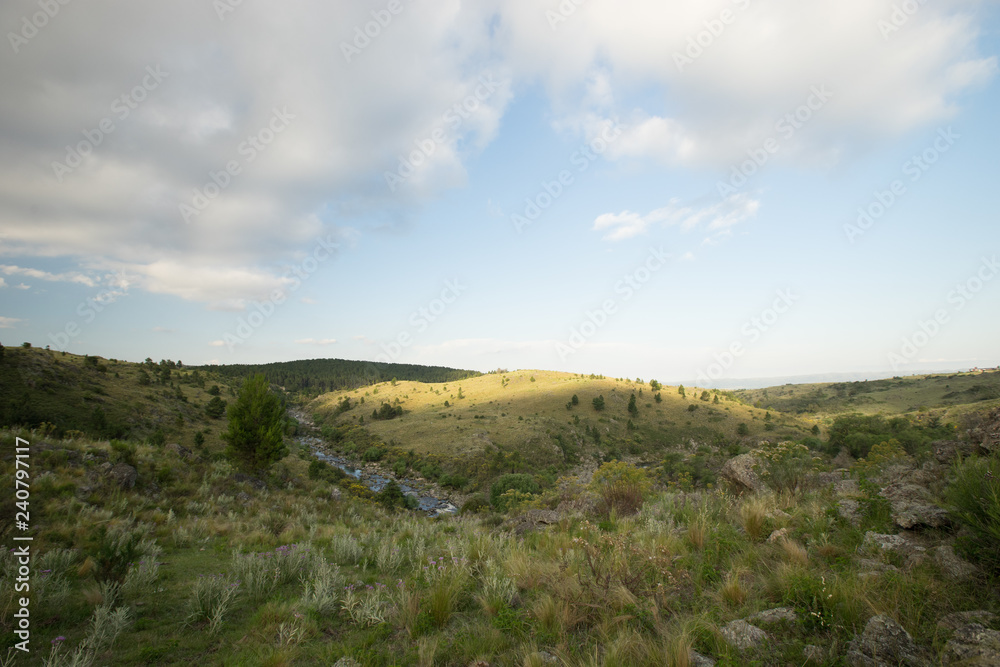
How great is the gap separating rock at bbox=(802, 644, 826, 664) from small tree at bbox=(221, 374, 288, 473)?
2756cm

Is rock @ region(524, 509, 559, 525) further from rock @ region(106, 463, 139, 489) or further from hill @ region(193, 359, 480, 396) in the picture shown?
hill @ region(193, 359, 480, 396)

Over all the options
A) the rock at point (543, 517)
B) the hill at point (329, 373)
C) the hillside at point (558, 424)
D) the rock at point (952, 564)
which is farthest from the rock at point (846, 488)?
the hill at point (329, 373)

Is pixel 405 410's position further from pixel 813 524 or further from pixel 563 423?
pixel 813 524

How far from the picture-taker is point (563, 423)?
57.3 meters

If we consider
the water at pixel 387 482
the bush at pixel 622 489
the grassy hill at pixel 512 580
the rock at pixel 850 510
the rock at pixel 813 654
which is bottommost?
the water at pixel 387 482

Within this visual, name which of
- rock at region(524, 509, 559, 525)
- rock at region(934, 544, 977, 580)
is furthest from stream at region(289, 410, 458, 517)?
rock at region(934, 544, 977, 580)

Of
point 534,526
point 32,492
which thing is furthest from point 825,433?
point 32,492

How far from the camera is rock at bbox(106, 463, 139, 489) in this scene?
12.9 m

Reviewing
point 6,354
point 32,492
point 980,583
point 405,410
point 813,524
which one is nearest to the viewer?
point 980,583

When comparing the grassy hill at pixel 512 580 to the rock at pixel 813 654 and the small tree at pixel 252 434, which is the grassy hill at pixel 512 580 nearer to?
the rock at pixel 813 654

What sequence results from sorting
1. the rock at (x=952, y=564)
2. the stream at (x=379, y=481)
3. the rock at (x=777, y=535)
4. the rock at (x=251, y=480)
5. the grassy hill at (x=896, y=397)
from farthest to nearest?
the grassy hill at (x=896, y=397)
the stream at (x=379, y=481)
the rock at (x=251, y=480)
the rock at (x=777, y=535)
the rock at (x=952, y=564)

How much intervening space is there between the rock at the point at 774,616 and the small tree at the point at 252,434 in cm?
2707

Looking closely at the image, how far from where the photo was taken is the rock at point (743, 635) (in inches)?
132

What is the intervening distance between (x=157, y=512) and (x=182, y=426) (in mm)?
33143
